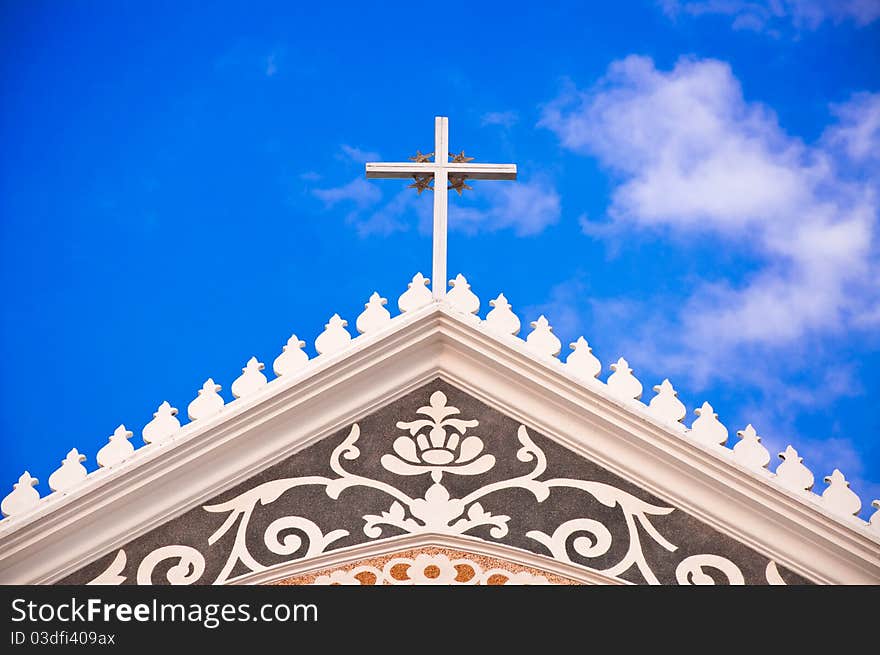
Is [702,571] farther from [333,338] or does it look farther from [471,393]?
[333,338]

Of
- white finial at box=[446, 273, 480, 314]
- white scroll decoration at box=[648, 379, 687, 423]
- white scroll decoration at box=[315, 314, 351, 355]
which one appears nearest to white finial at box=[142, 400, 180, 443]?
white scroll decoration at box=[315, 314, 351, 355]

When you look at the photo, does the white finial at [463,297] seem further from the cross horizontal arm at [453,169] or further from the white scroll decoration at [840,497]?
the white scroll decoration at [840,497]

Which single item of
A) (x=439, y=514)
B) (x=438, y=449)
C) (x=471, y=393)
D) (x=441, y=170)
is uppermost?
(x=441, y=170)

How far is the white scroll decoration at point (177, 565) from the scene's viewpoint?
7.83 metres

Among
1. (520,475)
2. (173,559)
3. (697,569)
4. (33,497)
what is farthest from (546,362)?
(33,497)

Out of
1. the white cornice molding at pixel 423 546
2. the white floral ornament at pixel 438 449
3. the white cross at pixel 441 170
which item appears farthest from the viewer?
the white cross at pixel 441 170

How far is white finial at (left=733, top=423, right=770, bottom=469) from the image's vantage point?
26.3ft

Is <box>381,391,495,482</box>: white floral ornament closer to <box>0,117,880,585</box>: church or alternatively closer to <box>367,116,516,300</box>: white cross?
<box>0,117,880,585</box>: church

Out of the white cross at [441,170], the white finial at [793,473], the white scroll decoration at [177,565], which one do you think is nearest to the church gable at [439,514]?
the white scroll decoration at [177,565]

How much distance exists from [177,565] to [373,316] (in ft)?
6.01

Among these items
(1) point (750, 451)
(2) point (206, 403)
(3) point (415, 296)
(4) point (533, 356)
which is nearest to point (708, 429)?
(1) point (750, 451)

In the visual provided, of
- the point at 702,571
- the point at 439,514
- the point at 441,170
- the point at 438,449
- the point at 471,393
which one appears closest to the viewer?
the point at 702,571

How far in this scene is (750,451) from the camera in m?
8.09

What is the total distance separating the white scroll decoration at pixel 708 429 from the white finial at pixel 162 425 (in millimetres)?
2905
